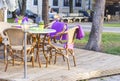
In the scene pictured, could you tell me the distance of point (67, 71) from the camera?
7113 mm

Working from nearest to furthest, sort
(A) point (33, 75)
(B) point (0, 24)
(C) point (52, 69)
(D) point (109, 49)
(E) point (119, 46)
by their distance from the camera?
(A) point (33, 75) → (C) point (52, 69) → (B) point (0, 24) → (D) point (109, 49) → (E) point (119, 46)

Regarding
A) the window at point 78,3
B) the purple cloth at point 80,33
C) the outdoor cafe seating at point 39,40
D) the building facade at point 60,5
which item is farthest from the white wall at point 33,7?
the purple cloth at point 80,33

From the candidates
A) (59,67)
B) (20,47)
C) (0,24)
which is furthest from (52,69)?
(0,24)

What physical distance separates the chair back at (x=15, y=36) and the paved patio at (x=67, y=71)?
587 millimetres

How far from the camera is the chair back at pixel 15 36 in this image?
6.75m

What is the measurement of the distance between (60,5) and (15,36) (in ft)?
109

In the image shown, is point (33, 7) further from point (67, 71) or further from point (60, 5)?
point (67, 71)

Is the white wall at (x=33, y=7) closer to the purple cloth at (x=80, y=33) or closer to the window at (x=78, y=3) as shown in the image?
the window at (x=78, y=3)

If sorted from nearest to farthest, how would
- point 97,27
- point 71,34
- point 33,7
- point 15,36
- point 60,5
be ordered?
point 15,36, point 71,34, point 97,27, point 33,7, point 60,5

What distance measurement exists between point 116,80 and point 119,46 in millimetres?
5543

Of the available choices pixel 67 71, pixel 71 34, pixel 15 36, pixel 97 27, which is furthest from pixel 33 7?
pixel 15 36

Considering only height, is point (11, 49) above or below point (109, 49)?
above

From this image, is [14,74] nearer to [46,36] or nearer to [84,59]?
[46,36]

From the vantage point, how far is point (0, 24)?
830 cm
